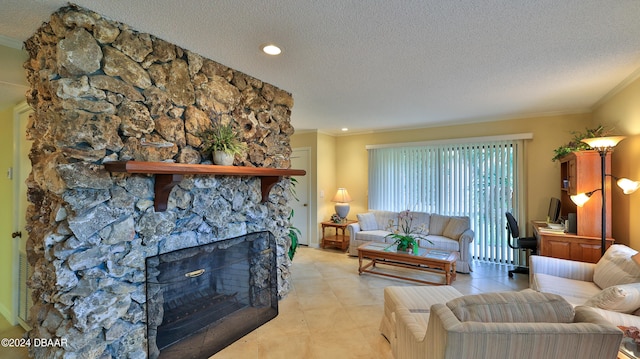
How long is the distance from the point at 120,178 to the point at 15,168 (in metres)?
1.66

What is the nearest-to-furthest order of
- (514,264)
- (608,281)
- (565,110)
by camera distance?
(608,281), (565,110), (514,264)

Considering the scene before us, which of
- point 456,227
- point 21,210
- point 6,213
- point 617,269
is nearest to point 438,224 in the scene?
point 456,227

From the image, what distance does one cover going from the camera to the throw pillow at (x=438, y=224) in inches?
189

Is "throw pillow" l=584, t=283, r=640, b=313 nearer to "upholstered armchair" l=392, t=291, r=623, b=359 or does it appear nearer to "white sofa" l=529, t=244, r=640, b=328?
"white sofa" l=529, t=244, r=640, b=328

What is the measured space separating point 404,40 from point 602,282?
8.76 ft

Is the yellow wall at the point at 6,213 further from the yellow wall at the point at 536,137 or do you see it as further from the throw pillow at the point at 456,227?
the throw pillow at the point at 456,227

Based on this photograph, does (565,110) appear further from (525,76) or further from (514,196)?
(525,76)

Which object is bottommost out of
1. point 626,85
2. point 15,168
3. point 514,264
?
point 514,264

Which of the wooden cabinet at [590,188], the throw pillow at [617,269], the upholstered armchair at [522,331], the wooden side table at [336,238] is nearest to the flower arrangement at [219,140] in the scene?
the upholstered armchair at [522,331]

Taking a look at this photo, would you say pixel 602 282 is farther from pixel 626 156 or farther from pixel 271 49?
pixel 271 49

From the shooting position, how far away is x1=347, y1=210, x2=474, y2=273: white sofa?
13.9 ft

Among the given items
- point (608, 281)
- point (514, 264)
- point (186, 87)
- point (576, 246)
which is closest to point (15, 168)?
point (186, 87)

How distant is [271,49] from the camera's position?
224 cm

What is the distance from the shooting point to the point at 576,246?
322 cm
